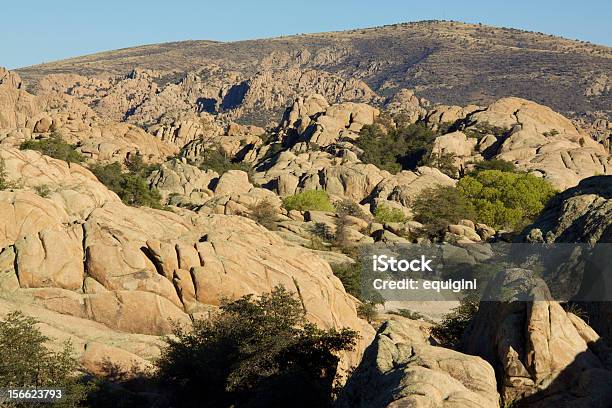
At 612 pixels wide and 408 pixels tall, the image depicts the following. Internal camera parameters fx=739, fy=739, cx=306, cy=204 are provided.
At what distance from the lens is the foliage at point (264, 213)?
224ft

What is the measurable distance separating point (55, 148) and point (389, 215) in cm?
4166

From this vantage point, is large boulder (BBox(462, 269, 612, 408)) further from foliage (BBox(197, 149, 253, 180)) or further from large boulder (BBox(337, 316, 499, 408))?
foliage (BBox(197, 149, 253, 180))

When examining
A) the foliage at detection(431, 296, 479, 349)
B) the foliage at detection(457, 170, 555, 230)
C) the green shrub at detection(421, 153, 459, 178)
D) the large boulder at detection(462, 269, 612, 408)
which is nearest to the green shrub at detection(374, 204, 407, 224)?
the foliage at detection(457, 170, 555, 230)

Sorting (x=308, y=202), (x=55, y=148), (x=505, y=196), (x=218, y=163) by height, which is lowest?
(x=308, y=202)

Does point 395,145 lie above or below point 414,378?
above

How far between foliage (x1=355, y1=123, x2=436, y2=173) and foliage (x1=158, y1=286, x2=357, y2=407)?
80354 mm

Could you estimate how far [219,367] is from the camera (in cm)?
2820

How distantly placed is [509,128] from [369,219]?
47.1 m

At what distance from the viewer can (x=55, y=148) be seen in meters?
90.3

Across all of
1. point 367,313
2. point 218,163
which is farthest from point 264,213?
point 218,163

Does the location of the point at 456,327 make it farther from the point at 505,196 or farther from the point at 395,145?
the point at 395,145

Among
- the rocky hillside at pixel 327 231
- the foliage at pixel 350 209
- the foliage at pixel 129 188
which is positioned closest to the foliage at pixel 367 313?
the rocky hillside at pixel 327 231

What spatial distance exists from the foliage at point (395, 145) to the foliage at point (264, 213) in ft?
121

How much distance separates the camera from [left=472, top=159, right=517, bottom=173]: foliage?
98375mm
